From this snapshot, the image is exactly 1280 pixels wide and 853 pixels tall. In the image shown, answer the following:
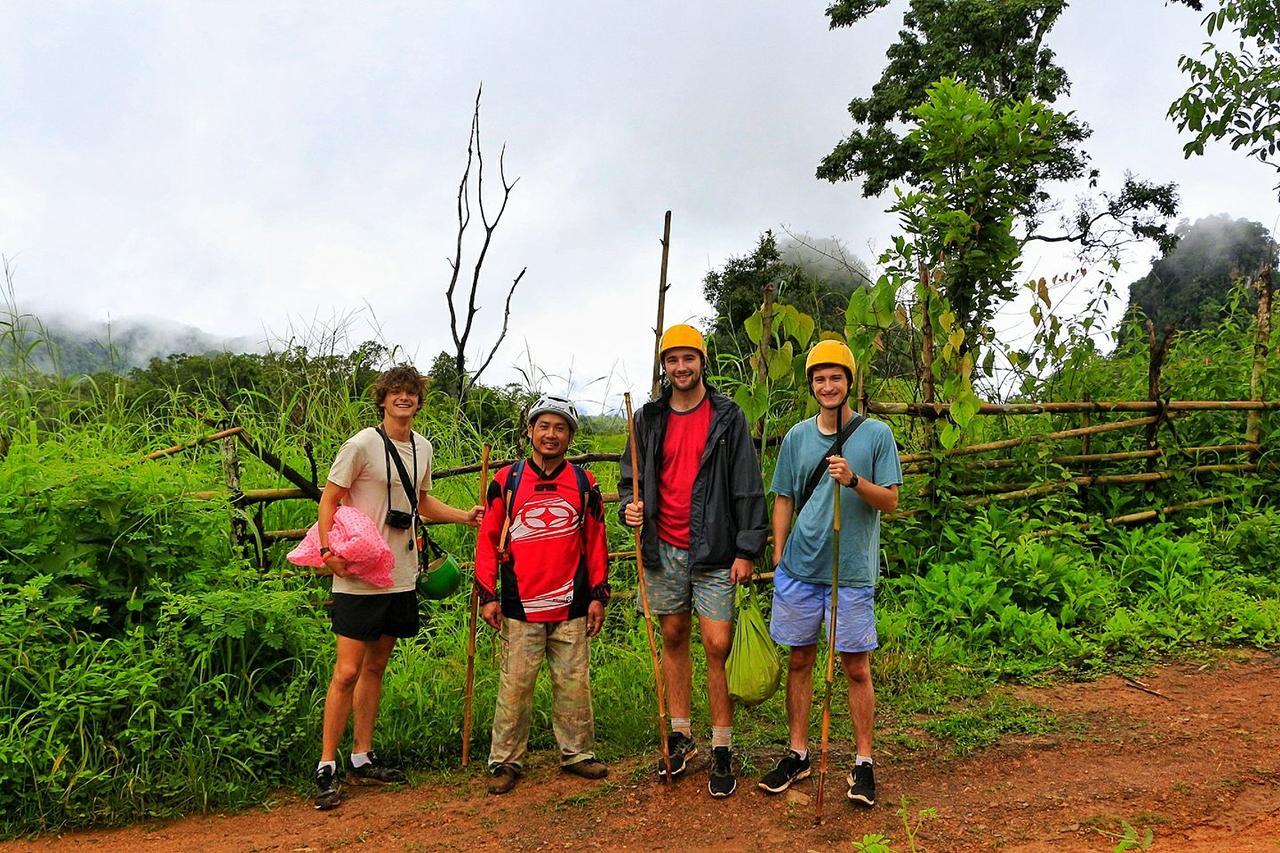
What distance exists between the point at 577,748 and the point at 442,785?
22.2 inches

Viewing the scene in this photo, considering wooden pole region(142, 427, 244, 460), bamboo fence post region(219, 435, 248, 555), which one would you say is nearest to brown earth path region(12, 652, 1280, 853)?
bamboo fence post region(219, 435, 248, 555)

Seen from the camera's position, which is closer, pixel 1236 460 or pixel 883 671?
pixel 883 671

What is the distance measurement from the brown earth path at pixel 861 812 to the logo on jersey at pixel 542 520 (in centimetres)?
99

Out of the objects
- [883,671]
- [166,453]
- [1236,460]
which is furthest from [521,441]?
[1236,460]

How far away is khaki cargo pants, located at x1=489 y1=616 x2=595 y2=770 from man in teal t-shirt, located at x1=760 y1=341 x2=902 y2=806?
781 millimetres

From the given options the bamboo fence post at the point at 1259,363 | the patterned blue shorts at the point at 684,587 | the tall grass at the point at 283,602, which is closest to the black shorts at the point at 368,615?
the tall grass at the point at 283,602

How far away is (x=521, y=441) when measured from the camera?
5.52 m

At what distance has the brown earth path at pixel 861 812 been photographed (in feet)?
10.6

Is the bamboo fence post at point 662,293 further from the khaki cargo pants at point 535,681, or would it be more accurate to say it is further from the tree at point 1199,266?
the tree at point 1199,266

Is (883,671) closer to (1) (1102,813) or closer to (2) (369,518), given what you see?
(1) (1102,813)

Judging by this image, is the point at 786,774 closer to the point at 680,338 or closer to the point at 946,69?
the point at 680,338

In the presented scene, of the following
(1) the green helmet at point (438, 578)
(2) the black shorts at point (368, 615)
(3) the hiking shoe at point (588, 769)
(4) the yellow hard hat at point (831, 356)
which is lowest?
(3) the hiking shoe at point (588, 769)

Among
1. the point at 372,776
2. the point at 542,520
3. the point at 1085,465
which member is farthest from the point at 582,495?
the point at 1085,465

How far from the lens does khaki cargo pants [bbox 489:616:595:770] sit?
149 inches
